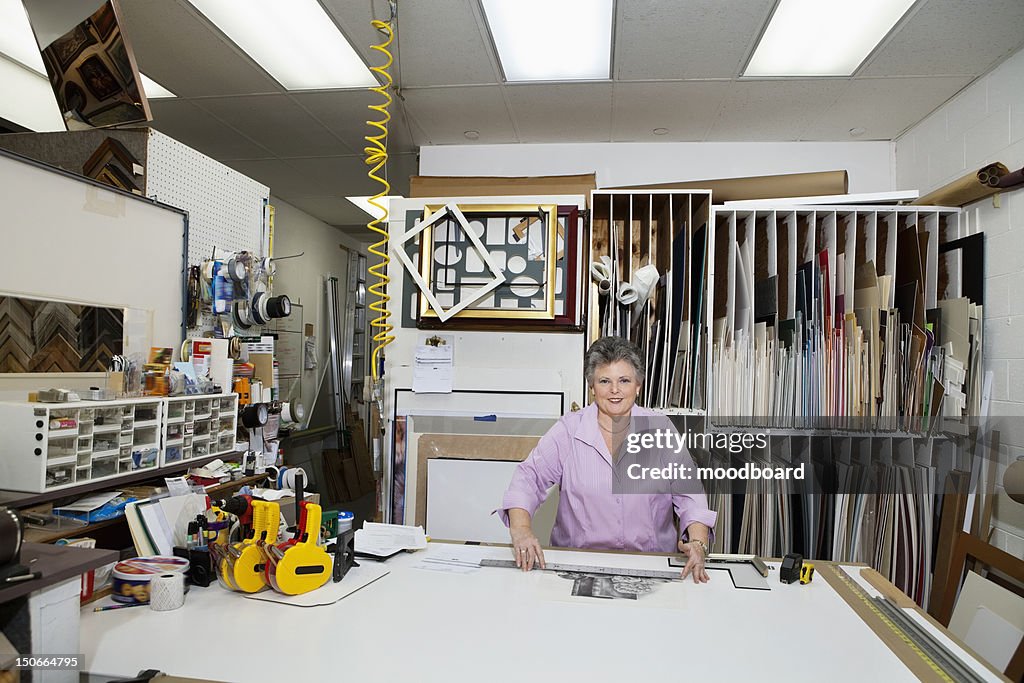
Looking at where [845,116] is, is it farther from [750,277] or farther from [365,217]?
[365,217]

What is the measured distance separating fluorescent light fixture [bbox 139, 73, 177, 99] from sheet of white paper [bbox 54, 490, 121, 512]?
90.8 inches

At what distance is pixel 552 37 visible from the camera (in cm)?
285

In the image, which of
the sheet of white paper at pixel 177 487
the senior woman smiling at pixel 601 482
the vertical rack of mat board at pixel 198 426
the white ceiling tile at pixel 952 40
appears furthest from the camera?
the white ceiling tile at pixel 952 40

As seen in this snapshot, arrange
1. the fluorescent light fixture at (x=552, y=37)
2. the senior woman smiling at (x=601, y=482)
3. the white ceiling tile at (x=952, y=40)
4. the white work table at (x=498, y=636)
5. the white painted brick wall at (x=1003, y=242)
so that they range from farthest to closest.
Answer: the white painted brick wall at (x=1003, y=242) < the fluorescent light fixture at (x=552, y=37) < the white ceiling tile at (x=952, y=40) < the senior woman smiling at (x=601, y=482) < the white work table at (x=498, y=636)

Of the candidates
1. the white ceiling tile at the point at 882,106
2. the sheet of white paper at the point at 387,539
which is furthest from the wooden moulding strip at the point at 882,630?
the white ceiling tile at the point at 882,106

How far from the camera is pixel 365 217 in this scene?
634 centimetres

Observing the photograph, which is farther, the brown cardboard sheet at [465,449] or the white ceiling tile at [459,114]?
the white ceiling tile at [459,114]

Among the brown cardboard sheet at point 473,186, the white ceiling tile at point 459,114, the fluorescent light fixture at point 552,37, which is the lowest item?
the brown cardboard sheet at point 473,186

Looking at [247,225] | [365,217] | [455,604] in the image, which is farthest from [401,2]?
[365,217]

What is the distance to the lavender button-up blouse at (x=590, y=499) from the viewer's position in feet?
6.95

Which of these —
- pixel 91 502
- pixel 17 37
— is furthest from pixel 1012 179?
pixel 17 37

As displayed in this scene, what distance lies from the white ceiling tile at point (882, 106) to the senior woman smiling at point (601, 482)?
83.3 inches

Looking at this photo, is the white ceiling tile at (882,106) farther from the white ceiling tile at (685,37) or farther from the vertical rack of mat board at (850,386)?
the white ceiling tile at (685,37)

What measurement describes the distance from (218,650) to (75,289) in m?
1.48
